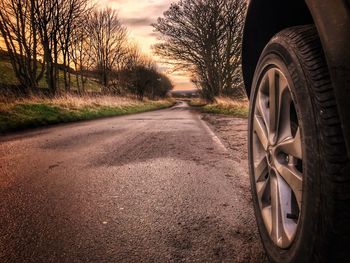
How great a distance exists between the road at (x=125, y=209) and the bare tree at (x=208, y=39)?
1918 cm

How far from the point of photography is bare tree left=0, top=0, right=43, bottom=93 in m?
14.9

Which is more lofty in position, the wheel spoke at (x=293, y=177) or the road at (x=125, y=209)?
the wheel spoke at (x=293, y=177)

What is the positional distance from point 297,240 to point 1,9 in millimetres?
17953

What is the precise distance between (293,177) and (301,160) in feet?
0.33

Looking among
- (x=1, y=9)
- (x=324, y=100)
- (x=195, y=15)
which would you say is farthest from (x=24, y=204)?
(x=195, y=15)

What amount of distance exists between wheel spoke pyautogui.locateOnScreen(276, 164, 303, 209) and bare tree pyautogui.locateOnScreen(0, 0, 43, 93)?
15.6m

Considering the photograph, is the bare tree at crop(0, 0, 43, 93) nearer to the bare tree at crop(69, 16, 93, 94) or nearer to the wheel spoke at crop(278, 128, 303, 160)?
the bare tree at crop(69, 16, 93, 94)

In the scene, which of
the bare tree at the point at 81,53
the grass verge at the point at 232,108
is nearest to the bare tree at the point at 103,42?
the bare tree at the point at 81,53

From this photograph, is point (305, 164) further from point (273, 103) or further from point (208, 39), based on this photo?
point (208, 39)

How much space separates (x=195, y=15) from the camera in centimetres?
2162

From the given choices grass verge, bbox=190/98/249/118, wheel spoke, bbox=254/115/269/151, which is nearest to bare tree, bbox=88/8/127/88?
grass verge, bbox=190/98/249/118

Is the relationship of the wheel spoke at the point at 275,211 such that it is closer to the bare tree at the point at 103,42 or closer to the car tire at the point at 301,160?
the car tire at the point at 301,160

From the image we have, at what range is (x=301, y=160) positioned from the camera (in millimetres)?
1224

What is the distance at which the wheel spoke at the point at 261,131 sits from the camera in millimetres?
1627
